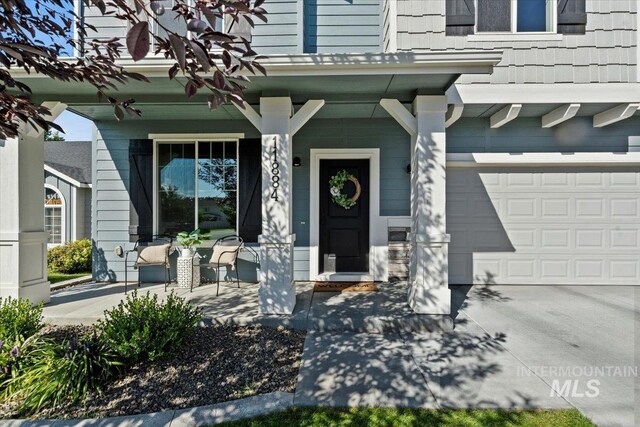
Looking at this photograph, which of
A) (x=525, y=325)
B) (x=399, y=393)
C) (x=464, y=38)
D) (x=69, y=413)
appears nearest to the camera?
(x=69, y=413)

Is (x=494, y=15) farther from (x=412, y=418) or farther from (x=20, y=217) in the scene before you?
(x=20, y=217)

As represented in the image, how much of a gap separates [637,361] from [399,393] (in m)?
2.23

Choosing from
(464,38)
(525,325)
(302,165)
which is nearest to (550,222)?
(525,325)

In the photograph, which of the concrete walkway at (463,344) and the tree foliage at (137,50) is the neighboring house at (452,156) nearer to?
the concrete walkway at (463,344)

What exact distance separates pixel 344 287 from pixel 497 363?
249 centimetres

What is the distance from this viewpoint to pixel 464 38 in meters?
4.73

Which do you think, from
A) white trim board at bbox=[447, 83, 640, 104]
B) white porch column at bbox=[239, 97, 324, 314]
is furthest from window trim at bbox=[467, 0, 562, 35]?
white porch column at bbox=[239, 97, 324, 314]

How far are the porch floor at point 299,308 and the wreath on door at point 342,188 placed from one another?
57.1 inches

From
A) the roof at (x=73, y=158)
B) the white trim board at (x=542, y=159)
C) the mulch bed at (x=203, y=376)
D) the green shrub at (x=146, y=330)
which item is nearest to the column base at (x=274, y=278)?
the mulch bed at (x=203, y=376)

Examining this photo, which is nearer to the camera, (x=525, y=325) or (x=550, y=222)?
(x=525, y=325)

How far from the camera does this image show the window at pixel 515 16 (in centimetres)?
472

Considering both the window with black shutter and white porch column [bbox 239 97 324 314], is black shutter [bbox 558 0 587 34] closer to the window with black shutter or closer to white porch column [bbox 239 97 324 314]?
the window with black shutter

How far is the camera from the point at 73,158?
39.6ft

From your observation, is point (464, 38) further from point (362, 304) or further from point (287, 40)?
point (362, 304)
